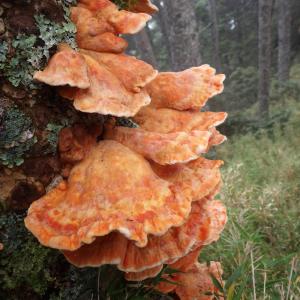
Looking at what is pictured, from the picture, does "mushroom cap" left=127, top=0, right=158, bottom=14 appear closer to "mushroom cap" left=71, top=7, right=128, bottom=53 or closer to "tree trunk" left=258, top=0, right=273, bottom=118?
"mushroom cap" left=71, top=7, right=128, bottom=53

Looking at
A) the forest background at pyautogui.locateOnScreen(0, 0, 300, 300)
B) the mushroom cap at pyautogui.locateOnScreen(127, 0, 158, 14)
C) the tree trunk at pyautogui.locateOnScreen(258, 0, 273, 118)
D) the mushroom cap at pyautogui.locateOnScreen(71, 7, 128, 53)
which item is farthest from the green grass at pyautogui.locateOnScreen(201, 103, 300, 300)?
the tree trunk at pyautogui.locateOnScreen(258, 0, 273, 118)

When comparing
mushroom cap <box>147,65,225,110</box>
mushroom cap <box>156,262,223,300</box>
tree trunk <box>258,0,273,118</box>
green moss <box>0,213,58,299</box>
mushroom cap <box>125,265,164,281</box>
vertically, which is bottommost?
tree trunk <box>258,0,273,118</box>

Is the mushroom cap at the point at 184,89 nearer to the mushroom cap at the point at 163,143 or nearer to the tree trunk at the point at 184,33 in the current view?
the mushroom cap at the point at 163,143

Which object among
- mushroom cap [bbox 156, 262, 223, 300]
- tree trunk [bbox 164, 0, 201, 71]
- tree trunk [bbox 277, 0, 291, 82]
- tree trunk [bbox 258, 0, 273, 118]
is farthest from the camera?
tree trunk [bbox 277, 0, 291, 82]

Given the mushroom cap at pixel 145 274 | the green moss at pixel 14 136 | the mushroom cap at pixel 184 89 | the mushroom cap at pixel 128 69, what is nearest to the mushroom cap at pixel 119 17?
the mushroom cap at pixel 128 69

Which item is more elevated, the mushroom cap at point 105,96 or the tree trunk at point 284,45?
the mushroom cap at point 105,96

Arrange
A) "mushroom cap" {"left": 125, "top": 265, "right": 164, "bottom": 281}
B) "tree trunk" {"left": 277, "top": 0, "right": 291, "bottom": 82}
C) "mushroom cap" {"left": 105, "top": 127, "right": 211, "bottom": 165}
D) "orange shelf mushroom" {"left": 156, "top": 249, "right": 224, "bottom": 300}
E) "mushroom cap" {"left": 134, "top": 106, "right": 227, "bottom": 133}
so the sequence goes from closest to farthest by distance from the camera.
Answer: "mushroom cap" {"left": 105, "top": 127, "right": 211, "bottom": 165}
"mushroom cap" {"left": 125, "top": 265, "right": 164, "bottom": 281}
"mushroom cap" {"left": 134, "top": 106, "right": 227, "bottom": 133}
"orange shelf mushroom" {"left": 156, "top": 249, "right": 224, "bottom": 300}
"tree trunk" {"left": 277, "top": 0, "right": 291, "bottom": 82}

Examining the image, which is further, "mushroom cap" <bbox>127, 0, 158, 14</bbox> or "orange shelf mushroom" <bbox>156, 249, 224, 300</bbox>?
"orange shelf mushroom" <bbox>156, 249, 224, 300</bbox>

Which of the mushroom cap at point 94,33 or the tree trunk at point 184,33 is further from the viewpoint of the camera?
the tree trunk at point 184,33
